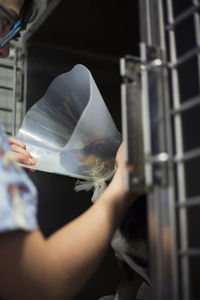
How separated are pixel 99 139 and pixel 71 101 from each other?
126 mm

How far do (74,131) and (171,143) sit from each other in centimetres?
32

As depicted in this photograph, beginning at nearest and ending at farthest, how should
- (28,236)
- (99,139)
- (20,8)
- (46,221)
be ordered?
(28,236) → (99,139) → (20,8) → (46,221)

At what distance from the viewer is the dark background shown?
112 cm

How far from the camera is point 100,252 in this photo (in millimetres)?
573

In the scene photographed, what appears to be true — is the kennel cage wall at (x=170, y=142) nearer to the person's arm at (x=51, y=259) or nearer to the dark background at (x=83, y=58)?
the person's arm at (x=51, y=259)

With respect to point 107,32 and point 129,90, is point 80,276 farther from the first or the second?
point 107,32

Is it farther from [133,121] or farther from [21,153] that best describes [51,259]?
[21,153]

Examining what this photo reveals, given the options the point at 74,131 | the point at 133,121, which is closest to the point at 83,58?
the point at 74,131

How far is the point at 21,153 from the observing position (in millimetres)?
859

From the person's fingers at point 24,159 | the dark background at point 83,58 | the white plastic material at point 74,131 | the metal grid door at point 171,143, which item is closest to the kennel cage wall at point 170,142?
the metal grid door at point 171,143

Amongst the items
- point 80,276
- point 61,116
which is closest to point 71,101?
point 61,116

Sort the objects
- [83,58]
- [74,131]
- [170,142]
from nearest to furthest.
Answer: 1. [170,142]
2. [74,131]
3. [83,58]

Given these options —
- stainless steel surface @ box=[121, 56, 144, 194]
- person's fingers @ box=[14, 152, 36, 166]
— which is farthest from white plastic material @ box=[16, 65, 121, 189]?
stainless steel surface @ box=[121, 56, 144, 194]

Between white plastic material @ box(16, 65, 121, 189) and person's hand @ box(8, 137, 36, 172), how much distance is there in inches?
0.8
